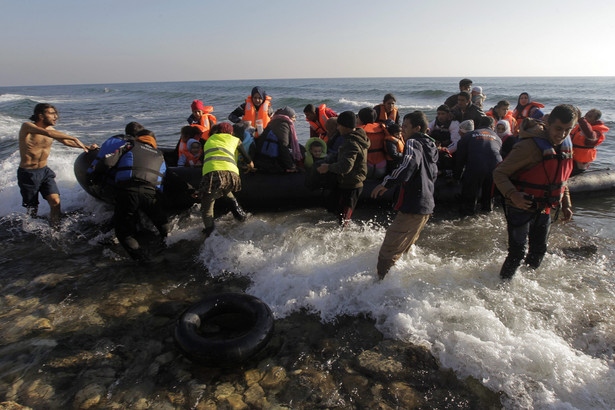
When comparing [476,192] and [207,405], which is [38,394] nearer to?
[207,405]

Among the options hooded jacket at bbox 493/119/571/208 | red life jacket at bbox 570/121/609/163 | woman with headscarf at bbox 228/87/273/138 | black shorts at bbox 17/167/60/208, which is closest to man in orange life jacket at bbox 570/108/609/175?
red life jacket at bbox 570/121/609/163

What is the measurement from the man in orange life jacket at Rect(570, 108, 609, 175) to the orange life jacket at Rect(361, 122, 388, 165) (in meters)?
3.96

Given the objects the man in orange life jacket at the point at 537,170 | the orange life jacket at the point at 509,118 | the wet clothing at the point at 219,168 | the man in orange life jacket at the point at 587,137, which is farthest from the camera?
the orange life jacket at the point at 509,118

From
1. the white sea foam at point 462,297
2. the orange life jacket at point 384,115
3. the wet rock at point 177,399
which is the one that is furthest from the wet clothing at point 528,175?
the orange life jacket at point 384,115

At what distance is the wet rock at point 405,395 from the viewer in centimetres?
242

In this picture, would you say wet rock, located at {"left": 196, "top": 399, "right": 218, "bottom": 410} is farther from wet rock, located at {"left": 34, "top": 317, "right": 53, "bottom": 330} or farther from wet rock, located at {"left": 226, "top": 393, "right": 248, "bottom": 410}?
wet rock, located at {"left": 34, "top": 317, "right": 53, "bottom": 330}

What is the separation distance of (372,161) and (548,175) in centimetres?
257

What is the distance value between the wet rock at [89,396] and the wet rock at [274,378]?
1.14 m

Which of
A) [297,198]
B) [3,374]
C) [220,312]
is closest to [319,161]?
[297,198]

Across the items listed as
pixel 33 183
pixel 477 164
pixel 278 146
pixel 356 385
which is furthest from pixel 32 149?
pixel 477 164

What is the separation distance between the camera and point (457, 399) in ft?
8.06

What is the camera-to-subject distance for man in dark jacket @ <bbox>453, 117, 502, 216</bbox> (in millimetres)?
5301

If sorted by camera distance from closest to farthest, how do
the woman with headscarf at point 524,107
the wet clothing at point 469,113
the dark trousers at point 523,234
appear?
the dark trousers at point 523,234, the wet clothing at point 469,113, the woman with headscarf at point 524,107

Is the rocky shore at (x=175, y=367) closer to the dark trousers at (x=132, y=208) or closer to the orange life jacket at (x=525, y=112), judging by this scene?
the dark trousers at (x=132, y=208)
